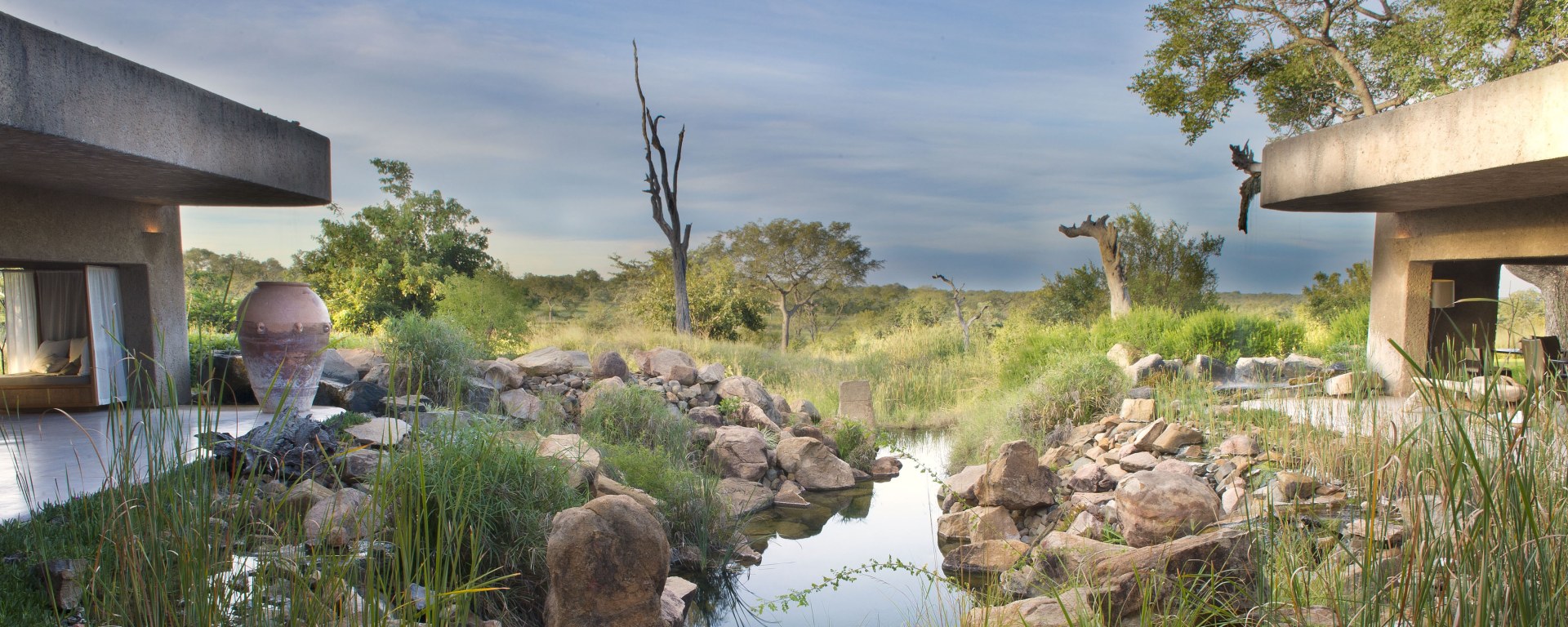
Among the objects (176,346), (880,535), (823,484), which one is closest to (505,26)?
(176,346)

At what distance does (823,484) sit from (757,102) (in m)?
10.9

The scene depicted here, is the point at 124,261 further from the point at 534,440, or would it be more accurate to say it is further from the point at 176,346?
the point at 534,440

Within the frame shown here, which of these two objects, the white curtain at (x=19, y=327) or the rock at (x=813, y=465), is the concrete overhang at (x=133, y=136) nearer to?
the white curtain at (x=19, y=327)

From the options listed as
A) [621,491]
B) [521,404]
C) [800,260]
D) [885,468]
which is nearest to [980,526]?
[621,491]

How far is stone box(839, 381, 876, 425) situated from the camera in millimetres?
10062

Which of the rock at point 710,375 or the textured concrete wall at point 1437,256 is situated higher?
the textured concrete wall at point 1437,256

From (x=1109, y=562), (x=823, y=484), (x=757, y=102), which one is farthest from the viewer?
(x=757, y=102)

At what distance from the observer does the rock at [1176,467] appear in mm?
5250

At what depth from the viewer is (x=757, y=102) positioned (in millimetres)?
17109

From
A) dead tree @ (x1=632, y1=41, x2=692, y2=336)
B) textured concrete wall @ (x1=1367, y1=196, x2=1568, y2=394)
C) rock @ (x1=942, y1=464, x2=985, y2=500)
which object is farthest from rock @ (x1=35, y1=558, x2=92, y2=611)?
dead tree @ (x1=632, y1=41, x2=692, y2=336)

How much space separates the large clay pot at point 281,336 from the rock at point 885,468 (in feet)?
15.9

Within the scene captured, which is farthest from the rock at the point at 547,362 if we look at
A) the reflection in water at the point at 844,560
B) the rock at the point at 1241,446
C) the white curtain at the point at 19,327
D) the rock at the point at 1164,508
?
the rock at the point at 1241,446

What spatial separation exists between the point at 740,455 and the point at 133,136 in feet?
16.1

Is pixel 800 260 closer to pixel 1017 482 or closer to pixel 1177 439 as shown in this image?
pixel 1177 439
